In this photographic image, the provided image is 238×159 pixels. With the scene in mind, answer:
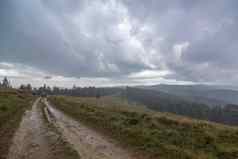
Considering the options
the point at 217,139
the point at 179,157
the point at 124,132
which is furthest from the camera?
the point at 124,132

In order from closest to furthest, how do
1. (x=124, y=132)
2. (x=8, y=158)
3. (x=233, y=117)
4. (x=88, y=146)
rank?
(x=8, y=158) < (x=88, y=146) < (x=124, y=132) < (x=233, y=117)

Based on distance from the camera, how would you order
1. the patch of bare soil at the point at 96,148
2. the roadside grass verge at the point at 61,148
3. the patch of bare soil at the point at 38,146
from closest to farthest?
the roadside grass verge at the point at 61,148 < the patch of bare soil at the point at 38,146 < the patch of bare soil at the point at 96,148

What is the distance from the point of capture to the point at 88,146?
1185 cm

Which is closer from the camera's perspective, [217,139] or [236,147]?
[236,147]

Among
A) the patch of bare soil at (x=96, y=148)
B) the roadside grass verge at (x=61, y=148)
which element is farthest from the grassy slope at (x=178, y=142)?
the roadside grass verge at (x=61, y=148)

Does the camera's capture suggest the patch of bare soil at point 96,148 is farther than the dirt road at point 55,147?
Yes

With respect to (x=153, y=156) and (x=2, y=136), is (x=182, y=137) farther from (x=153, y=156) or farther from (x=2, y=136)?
(x=2, y=136)

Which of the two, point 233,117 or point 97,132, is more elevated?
point 97,132

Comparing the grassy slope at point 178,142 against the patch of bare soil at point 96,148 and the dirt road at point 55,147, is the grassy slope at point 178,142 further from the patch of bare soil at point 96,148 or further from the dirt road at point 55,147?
the dirt road at point 55,147

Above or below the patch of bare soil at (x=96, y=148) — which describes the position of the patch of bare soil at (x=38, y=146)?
above

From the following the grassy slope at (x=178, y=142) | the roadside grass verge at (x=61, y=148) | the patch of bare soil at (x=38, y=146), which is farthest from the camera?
the grassy slope at (x=178, y=142)

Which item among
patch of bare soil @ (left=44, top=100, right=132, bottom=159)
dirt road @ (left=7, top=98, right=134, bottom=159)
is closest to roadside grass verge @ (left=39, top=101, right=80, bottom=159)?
dirt road @ (left=7, top=98, right=134, bottom=159)

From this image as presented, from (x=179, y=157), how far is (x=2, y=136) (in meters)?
10.6

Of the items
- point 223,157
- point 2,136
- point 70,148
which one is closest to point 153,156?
point 223,157
